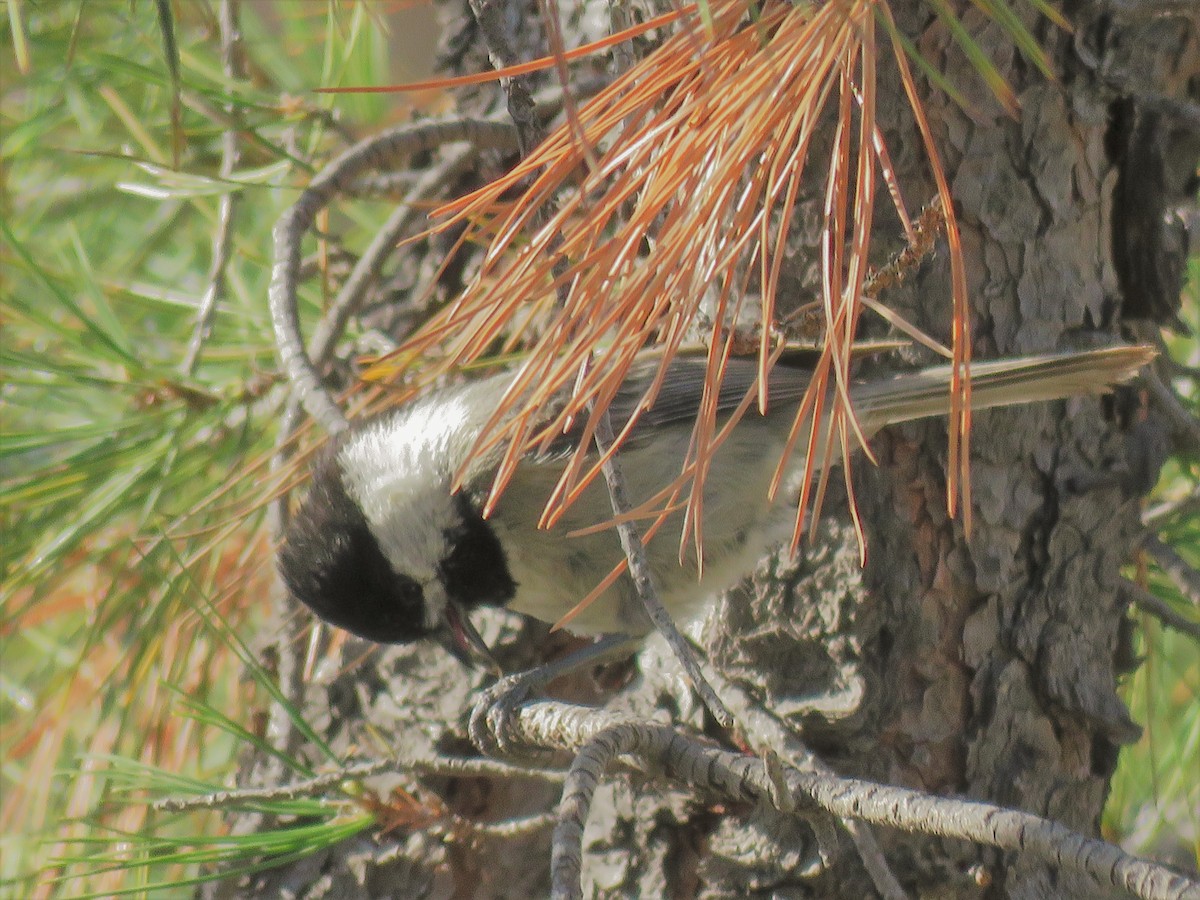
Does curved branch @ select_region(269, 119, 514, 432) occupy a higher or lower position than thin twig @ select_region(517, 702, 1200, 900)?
higher

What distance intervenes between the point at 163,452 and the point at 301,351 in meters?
0.50

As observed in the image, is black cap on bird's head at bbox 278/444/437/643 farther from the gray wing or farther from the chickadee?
the gray wing

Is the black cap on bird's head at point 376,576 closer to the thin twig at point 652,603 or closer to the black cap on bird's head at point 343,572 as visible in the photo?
the black cap on bird's head at point 343,572

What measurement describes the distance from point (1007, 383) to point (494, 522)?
91 centimetres

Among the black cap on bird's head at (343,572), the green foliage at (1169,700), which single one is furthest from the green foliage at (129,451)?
the green foliage at (1169,700)

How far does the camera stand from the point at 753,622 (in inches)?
81.4

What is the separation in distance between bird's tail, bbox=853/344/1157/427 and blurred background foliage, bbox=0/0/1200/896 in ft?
1.65

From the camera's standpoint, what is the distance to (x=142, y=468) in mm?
2230

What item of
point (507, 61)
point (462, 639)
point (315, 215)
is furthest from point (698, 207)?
point (462, 639)

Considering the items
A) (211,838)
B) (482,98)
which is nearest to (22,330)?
(482,98)

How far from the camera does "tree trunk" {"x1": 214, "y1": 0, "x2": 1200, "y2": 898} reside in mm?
1902

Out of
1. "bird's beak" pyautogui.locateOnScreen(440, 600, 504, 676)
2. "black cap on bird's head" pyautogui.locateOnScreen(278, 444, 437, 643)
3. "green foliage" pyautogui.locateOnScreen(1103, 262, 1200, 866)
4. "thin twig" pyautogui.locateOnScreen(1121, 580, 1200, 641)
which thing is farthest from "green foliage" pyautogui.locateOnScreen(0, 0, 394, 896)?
"green foliage" pyautogui.locateOnScreen(1103, 262, 1200, 866)

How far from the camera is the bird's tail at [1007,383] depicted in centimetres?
185

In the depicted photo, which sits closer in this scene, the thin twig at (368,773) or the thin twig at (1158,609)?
the thin twig at (368,773)
